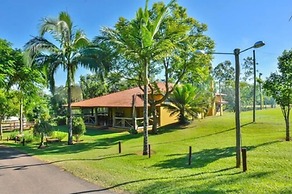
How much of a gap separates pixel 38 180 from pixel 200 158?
6.66 metres

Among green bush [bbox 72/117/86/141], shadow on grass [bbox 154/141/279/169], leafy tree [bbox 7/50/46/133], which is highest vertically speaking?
leafy tree [bbox 7/50/46/133]

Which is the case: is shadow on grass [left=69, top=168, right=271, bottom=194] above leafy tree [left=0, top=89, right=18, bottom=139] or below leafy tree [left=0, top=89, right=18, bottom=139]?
below

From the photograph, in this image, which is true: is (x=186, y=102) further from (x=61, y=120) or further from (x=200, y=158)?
(x=61, y=120)

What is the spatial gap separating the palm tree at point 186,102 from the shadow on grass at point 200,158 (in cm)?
1028

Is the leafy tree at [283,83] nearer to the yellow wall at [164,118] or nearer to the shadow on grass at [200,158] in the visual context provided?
the shadow on grass at [200,158]

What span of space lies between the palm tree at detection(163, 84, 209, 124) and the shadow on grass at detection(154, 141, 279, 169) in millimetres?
10280

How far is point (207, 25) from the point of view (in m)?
22.6

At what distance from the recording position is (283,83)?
46.4 ft

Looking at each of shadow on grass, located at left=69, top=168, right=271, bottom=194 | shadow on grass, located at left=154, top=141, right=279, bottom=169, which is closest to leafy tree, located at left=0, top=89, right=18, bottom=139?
shadow on grass, located at left=154, top=141, right=279, bottom=169

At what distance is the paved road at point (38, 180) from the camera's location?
8164mm

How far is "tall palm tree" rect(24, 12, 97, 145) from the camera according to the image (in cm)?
1753

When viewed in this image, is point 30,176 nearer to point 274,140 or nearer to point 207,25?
point 274,140

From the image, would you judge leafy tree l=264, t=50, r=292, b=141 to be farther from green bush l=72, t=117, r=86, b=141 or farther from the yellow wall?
the yellow wall

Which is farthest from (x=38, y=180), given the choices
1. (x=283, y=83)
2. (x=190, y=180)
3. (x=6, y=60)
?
(x=6, y=60)
